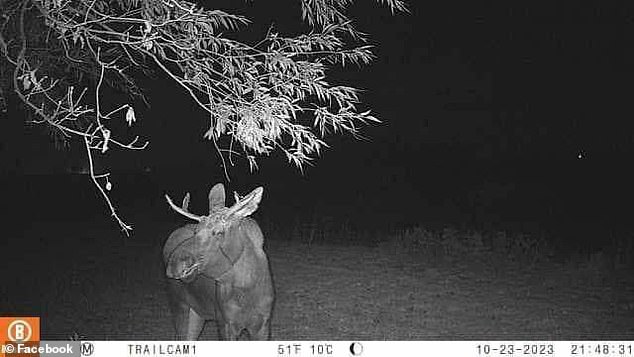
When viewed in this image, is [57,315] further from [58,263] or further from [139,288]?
[58,263]

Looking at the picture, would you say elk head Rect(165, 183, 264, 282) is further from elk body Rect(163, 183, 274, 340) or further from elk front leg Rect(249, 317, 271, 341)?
elk front leg Rect(249, 317, 271, 341)

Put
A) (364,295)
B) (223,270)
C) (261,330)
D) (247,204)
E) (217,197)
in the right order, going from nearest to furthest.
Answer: (247,204) → (217,197) → (223,270) → (261,330) → (364,295)

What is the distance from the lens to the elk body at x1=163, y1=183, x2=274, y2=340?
4.94m

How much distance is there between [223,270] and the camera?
521cm

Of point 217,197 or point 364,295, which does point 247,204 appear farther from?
point 364,295

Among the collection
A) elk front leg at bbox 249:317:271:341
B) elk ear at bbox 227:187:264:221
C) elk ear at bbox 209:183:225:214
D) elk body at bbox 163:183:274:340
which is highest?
elk ear at bbox 209:183:225:214

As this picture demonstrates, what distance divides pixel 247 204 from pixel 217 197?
222 mm

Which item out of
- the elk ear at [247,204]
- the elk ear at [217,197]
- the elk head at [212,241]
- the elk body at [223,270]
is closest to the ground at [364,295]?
the elk body at [223,270]

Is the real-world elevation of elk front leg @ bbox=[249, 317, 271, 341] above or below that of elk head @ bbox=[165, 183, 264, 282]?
below

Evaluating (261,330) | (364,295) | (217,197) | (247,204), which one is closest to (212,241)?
(217,197)

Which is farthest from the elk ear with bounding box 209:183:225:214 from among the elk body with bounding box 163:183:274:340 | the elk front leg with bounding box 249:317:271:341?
the elk front leg with bounding box 249:317:271:341

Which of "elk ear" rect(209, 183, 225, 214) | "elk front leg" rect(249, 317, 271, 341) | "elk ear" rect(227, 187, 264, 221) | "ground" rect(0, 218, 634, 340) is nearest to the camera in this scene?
"elk ear" rect(227, 187, 264, 221)

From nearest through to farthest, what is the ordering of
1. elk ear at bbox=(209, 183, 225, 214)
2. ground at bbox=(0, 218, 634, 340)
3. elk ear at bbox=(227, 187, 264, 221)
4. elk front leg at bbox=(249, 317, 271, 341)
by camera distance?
elk ear at bbox=(227, 187, 264, 221)
elk ear at bbox=(209, 183, 225, 214)
elk front leg at bbox=(249, 317, 271, 341)
ground at bbox=(0, 218, 634, 340)

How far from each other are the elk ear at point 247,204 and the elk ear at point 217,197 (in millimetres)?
98
